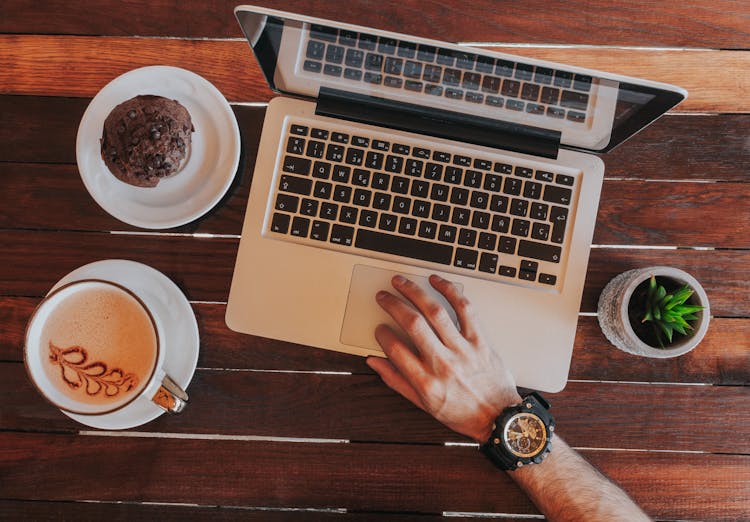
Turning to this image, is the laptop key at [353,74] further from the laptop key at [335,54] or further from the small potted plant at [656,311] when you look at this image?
the small potted plant at [656,311]

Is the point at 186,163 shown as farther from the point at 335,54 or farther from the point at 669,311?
the point at 669,311

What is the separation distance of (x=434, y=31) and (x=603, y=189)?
37cm

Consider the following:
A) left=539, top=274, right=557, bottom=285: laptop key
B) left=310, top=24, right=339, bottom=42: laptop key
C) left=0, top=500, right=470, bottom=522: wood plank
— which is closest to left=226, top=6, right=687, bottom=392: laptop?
left=539, top=274, right=557, bottom=285: laptop key

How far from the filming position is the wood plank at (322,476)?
0.87m

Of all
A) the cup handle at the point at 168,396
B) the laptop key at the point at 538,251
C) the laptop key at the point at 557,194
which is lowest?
the cup handle at the point at 168,396

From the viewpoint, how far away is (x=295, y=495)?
2.87 feet

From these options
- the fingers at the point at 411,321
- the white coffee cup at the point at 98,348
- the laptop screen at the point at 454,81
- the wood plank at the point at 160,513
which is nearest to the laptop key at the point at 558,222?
the laptop screen at the point at 454,81

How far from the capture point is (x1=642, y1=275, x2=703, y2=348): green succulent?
766 mm

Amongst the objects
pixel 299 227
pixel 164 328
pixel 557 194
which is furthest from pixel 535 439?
pixel 164 328

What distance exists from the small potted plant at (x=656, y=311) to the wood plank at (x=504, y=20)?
0.38m

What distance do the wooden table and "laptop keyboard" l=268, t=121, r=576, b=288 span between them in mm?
102

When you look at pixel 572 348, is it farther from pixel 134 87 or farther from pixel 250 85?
pixel 134 87

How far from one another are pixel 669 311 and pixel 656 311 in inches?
0.7

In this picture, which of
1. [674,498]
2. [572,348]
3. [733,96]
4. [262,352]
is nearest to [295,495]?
[262,352]
